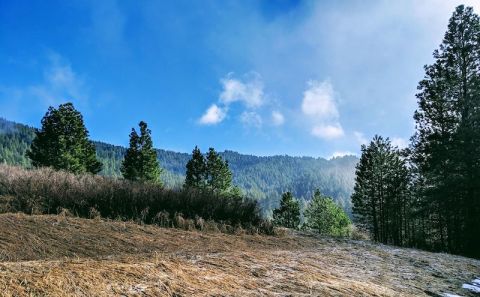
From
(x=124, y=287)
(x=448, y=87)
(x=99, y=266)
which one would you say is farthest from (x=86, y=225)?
(x=448, y=87)

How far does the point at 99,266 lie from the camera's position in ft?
11.5

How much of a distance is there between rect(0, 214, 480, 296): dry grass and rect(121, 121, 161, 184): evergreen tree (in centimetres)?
3386

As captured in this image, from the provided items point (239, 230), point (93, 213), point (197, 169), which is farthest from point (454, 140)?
point (197, 169)

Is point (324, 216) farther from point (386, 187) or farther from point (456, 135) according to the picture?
point (456, 135)

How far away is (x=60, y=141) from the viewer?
3478cm

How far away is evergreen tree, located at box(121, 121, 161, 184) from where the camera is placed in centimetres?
4028

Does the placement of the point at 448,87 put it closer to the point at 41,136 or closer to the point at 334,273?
the point at 334,273

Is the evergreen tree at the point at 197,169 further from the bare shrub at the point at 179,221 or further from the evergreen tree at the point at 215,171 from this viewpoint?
the bare shrub at the point at 179,221

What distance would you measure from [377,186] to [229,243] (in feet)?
104

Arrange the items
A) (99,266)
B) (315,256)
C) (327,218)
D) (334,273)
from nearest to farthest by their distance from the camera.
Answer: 1. (99,266)
2. (334,273)
3. (315,256)
4. (327,218)

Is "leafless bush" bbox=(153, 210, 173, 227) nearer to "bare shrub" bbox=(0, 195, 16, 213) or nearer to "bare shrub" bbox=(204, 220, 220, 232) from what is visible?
"bare shrub" bbox=(204, 220, 220, 232)

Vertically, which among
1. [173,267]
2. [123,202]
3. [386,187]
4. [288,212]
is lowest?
[173,267]

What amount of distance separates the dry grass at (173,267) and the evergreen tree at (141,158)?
111 ft

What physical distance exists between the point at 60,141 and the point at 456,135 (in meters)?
33.7
